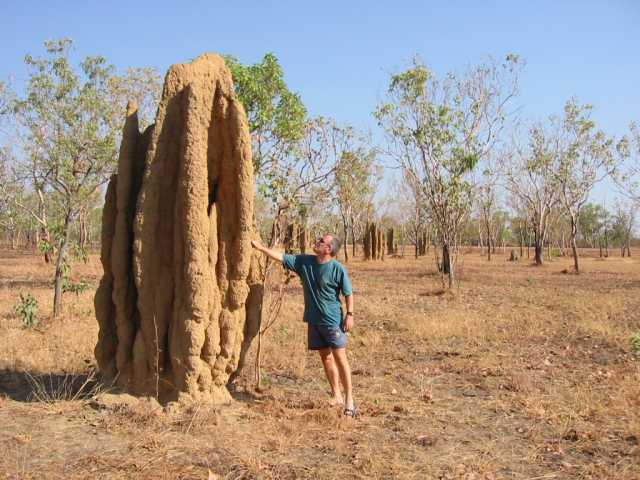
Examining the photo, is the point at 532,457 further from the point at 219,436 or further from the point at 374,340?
the point at 374,340

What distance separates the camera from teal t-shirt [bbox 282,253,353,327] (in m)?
5.32

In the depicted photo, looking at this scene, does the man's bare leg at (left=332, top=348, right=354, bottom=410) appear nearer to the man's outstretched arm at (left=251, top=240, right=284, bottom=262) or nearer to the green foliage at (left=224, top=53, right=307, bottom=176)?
the man's outstretched arm at (left=251, top=240, right=284, bottom=262)

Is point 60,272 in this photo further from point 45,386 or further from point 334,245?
point 334,245

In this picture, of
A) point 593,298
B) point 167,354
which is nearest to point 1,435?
point 167,354

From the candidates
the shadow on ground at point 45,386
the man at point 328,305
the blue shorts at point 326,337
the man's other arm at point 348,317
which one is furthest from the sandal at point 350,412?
the shadow on ground at point 45,386

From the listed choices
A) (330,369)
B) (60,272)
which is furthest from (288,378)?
(60,272)

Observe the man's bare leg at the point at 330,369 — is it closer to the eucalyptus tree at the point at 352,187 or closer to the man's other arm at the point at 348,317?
the man's other arm at the point at 348,317

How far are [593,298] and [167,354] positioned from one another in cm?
1213

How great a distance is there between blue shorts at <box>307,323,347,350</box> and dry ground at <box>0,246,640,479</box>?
0.61 meters

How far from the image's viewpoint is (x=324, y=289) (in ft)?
17.6

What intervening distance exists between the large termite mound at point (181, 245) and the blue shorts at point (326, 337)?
2.54 feet

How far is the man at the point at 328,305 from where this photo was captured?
5.28 m

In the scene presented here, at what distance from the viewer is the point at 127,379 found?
538 cm

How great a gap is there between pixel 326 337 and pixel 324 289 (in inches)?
18.1
